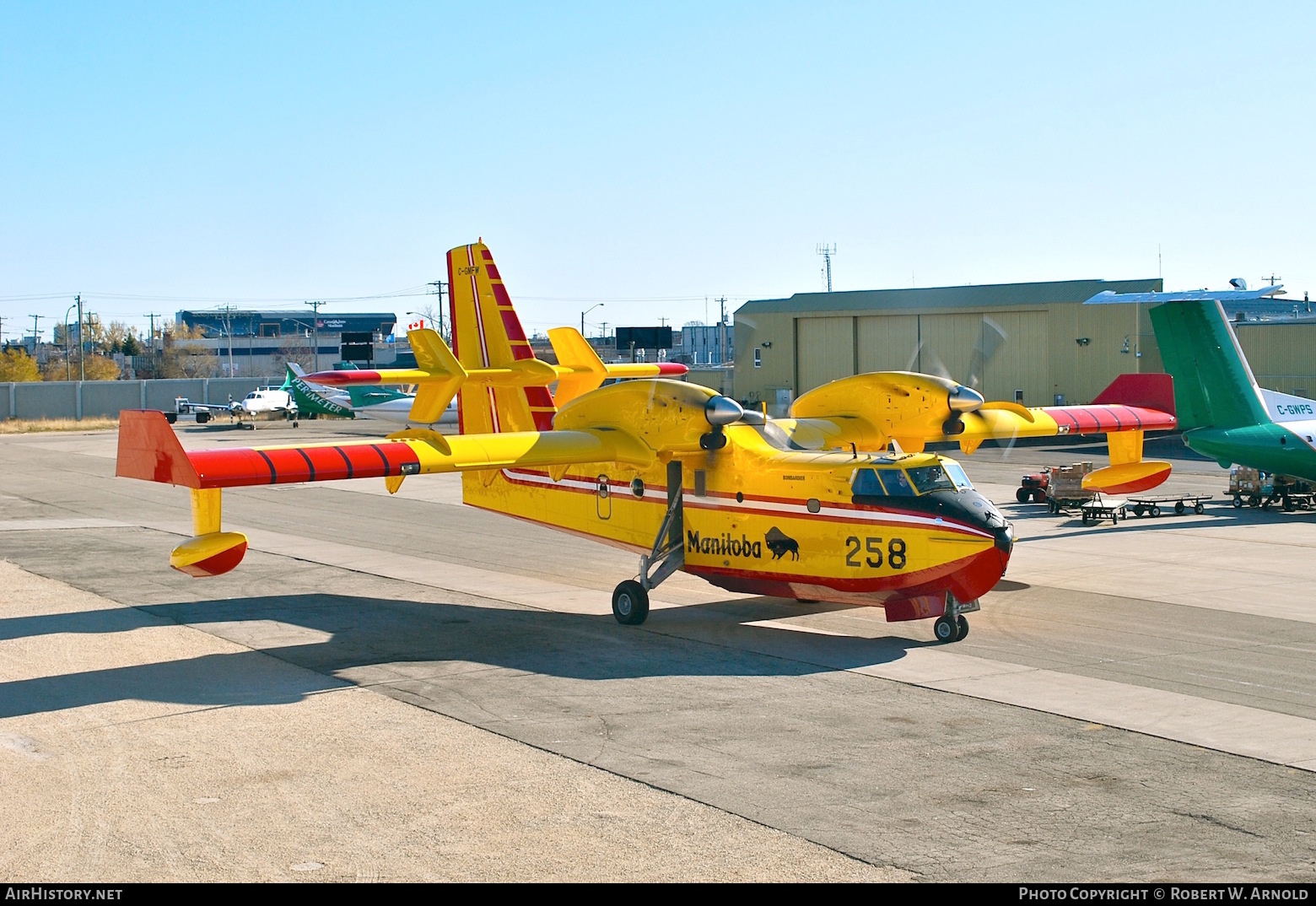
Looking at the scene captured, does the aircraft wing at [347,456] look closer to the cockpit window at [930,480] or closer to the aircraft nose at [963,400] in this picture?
the cockpit window at [930,480]

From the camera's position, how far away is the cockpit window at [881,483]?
18.6m

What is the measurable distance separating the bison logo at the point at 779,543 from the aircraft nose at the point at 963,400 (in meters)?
4.93

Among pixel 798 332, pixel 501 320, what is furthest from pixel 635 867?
pixel 798 332

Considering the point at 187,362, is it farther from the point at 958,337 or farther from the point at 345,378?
the point at 345,378

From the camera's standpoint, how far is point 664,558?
21.0 m

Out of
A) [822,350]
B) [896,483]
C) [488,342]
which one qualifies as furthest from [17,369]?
[896,483]

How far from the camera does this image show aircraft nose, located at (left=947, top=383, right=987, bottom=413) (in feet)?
74.0

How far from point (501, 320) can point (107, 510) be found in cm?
2104

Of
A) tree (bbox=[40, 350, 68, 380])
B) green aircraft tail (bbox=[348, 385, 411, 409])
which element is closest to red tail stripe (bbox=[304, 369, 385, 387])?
green aircraft tail (bbox=[348, 385, 411, 409])

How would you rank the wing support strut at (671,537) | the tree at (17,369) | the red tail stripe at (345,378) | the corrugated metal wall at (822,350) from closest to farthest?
the red tail stripe at (345,378) → the wing support strut at (671,537) → the corrugated metal wall at (822,350) → the tree at (17,369)

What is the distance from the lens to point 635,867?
33.6 feet

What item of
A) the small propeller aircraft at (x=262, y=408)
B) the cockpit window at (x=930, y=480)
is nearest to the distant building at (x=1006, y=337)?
the small propeller aircraft at (x=262, y=408)

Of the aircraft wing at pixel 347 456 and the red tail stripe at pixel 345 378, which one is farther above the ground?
the red tail stripe at pixel 345 378

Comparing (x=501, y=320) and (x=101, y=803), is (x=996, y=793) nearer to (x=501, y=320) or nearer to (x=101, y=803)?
(x=101, y=803)
